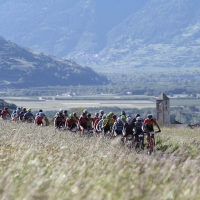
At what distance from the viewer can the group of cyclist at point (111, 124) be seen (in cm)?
2498

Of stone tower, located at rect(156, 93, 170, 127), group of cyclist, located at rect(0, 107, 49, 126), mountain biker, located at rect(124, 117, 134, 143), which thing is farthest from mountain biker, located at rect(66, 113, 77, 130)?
stone tower, located at rect(156, 93, 170, 127)

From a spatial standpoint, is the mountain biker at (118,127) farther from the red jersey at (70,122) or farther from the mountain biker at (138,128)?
the red jersey at (70,122)

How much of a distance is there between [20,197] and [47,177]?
1745 millimetres

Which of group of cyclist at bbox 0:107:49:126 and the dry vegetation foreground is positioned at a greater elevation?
the dry vegetation foreground

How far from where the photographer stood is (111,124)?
27.9 meters

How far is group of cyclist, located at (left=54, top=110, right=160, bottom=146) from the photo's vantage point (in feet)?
82.0

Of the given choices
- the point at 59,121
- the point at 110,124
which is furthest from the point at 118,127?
the point at 59,121

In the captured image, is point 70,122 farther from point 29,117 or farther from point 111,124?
point 29,117

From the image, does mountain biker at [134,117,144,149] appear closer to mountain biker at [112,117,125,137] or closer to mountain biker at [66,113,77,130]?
mountain biker at [112,117,125,137]

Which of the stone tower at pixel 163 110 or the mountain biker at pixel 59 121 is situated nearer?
the mountain biker at pixel 59 121

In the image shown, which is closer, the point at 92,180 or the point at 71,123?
the point at 92,180

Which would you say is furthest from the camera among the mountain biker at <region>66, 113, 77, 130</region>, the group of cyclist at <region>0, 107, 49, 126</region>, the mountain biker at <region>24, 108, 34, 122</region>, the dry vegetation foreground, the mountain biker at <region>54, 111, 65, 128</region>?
the mountain biker at <region>24, 108, 34, 122</region>

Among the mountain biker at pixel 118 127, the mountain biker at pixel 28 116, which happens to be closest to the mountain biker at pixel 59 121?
the mountain biker at pixel 28 116

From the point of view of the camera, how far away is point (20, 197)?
27.1 feet
